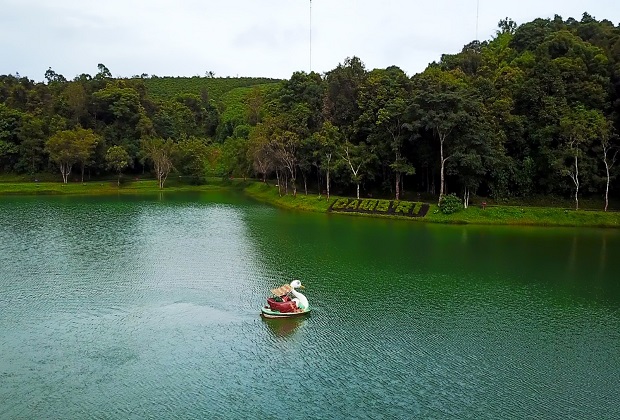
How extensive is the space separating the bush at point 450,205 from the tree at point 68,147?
4980 cm

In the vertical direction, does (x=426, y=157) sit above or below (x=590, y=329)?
above

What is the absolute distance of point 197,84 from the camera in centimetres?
15162

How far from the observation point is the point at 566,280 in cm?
2659

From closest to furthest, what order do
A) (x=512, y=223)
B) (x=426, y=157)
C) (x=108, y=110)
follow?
(x=512, y=223) → (x=426, y=157) → (x=108, y=110)

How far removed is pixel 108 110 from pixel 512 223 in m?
66.4

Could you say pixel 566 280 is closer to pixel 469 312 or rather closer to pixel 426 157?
pixel 469 312

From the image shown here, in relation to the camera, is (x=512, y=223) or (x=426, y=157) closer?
(x=512, y=223)

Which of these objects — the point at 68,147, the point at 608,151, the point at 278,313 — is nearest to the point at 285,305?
the point at 278,313

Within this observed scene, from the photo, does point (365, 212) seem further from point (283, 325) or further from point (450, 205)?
point (283, 325)

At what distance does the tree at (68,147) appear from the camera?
230ft

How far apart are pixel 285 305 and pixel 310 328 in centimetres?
155

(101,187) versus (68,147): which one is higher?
(68,147)

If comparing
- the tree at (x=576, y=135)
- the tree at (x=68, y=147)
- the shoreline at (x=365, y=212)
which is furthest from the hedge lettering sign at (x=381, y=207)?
the tree at (x=68, y=147)

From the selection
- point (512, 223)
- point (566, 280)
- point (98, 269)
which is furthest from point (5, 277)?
point (512, 223)
